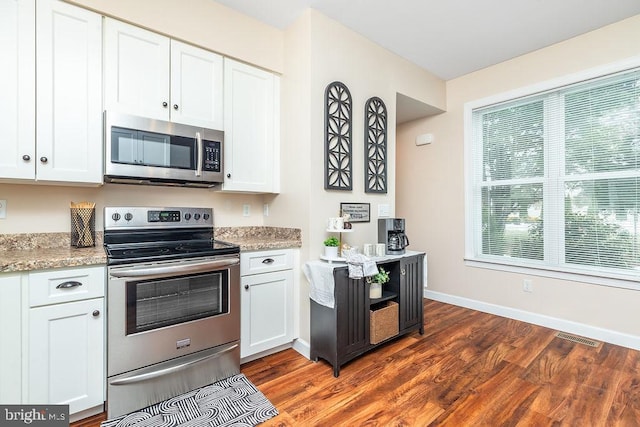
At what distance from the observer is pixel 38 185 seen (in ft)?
6.63

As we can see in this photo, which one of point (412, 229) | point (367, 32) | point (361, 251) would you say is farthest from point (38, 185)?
point (412, 229)

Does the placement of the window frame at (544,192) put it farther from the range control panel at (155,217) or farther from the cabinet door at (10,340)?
the cabinet door at (10,340)

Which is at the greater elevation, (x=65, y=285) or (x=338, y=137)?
(x=338, y=137)

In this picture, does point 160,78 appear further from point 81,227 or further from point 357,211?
point 357,211

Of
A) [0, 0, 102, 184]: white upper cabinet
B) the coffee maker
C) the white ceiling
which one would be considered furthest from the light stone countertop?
the white ceiling

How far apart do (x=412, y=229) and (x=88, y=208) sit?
354 cm

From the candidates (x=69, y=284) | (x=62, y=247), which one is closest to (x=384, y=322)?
(x=69, y=284)

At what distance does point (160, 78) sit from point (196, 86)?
9.6 inches

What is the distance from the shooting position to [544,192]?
3.11 m

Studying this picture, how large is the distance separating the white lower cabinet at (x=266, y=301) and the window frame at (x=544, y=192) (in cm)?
232

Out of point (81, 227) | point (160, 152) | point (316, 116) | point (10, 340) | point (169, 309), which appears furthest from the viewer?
point (316, 116)

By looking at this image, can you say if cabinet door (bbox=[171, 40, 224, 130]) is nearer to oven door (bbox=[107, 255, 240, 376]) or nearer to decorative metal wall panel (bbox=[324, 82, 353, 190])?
decorative metal wall panel (bbox=[324, 82, 353, 190])

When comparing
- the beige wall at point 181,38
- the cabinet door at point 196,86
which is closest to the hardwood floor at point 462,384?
the beige wall at point 181,38

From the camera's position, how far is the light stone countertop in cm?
154
